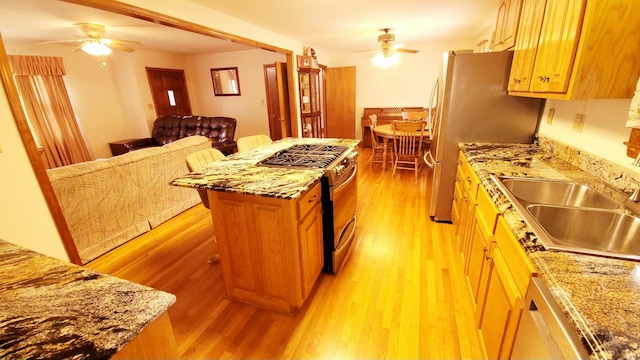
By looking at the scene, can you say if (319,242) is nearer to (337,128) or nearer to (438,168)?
(438,168)

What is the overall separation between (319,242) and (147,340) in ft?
4.34

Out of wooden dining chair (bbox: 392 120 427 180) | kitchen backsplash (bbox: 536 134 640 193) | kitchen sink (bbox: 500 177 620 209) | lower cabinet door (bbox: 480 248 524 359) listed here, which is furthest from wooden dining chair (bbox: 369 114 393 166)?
lower cabinet door (bbox: 480 248 524 359)

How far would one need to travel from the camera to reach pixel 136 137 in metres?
5.76

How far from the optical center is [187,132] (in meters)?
5.34

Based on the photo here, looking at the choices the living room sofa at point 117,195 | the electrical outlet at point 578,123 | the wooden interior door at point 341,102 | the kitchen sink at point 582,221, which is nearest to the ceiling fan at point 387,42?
the wooden interior door at point 341,102

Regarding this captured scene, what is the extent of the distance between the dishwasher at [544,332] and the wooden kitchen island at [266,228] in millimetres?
972

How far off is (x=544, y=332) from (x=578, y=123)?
1575 mm

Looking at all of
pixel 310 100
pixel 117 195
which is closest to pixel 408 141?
pixel 310 100

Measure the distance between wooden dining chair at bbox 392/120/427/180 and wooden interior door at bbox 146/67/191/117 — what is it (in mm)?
5092

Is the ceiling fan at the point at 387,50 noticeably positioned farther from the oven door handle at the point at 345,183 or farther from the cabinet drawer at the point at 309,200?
the cabinet drawer at the point at 309,200

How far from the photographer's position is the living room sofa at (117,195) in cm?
212

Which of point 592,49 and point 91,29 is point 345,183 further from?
point 91,29

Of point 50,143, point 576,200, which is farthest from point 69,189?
point 50,143

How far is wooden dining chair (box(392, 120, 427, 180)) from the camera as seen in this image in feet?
12.6
